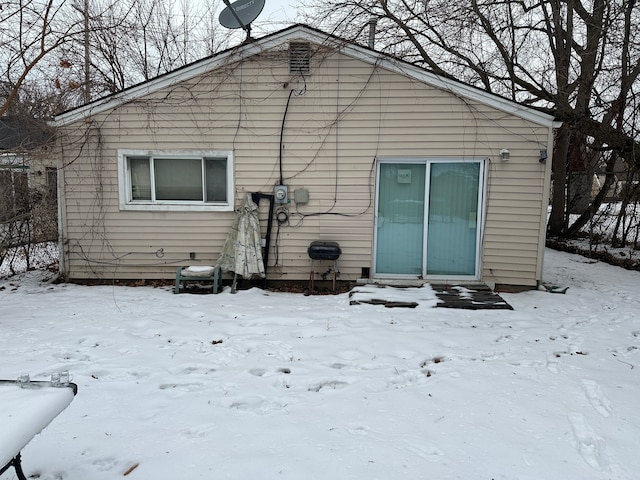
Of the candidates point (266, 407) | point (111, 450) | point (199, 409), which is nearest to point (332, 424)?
point (266, 407)

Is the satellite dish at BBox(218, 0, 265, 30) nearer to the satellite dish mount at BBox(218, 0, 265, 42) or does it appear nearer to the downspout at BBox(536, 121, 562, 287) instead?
the satellite dish mount at BBox(218, 0, 265, 42)

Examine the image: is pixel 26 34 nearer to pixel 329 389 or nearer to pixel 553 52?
pixel 329 389

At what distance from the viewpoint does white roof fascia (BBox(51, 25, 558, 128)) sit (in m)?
6.30

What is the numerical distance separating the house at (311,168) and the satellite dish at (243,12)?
54cm

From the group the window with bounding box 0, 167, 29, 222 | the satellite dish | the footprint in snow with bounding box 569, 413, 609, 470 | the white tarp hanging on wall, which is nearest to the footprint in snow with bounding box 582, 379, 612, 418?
the footprint in snow with bounding box 569, 413, 609, 470

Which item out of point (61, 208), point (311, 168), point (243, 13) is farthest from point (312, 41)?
point (61, 208)

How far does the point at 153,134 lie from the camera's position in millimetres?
6668

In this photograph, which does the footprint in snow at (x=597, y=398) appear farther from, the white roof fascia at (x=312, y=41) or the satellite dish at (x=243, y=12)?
the satellite dish at (x=243, y=12)

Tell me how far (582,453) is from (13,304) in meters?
6.66

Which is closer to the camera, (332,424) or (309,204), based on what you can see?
(332,424)

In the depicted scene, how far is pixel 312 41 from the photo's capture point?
21.2 ft

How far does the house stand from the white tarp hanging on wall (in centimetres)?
19

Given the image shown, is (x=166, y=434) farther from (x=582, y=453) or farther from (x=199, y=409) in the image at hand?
(x=582, y=453)

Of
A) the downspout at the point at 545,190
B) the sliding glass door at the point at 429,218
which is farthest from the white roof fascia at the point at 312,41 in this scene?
the sliding glass door at the point at 429,218
